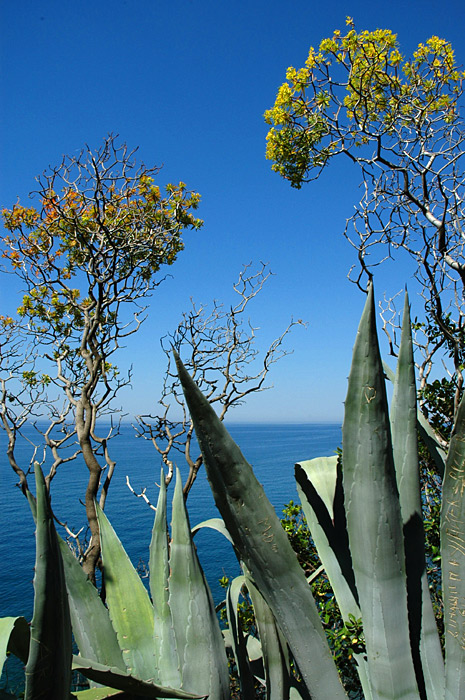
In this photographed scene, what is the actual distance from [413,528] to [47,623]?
41.3 inches

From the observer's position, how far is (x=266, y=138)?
5.11m

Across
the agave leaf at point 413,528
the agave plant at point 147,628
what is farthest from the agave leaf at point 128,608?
the agave leaf at point 413,528

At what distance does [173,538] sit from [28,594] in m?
15.5

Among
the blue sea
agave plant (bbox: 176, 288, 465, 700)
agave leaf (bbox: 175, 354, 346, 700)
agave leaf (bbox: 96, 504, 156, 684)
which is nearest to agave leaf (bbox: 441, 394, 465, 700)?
agave plant (bbox: 176, 288, 465, 700)

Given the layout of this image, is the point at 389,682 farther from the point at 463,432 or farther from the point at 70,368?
the point at 70,368

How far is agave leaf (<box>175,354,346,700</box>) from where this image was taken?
3.61 feet

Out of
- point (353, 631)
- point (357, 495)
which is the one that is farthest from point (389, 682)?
point (357, 495)

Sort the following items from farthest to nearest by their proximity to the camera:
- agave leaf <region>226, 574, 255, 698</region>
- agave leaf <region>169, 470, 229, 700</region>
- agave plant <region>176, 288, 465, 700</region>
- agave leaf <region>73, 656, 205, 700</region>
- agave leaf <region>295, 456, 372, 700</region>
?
agave leaf <region>295, 456, 372, 700</region> → agave leaf <region>226, 574, 255, 698</region> → agave leaf <region>169, 470, 229, 700</region> → agave plant <region>176, 288, 465, 700</region> → agave leaf <region>73, 656, 205, 700</region>

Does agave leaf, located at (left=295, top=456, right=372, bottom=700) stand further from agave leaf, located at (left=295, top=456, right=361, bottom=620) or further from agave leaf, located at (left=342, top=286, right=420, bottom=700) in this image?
agave leaf, located at (left=342, top=286, right=420, bottom=700)

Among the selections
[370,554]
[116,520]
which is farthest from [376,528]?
[116,520]

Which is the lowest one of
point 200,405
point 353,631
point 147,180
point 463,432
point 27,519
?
point 27,519

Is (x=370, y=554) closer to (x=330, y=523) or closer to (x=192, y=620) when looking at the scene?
(x=330, y=523)

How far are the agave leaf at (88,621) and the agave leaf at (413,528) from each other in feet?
2.82

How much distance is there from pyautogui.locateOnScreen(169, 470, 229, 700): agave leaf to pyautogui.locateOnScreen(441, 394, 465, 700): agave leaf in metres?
0.60
